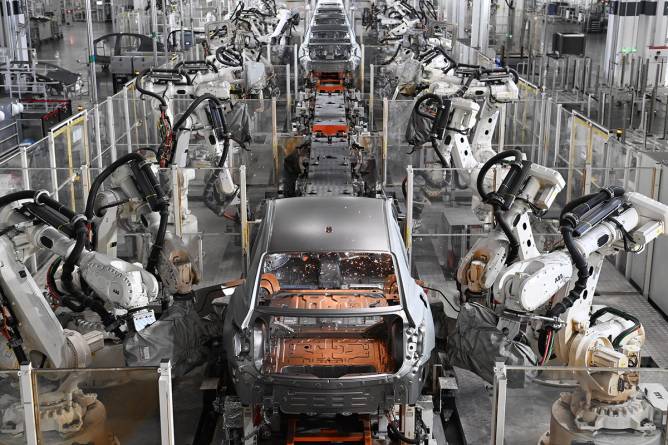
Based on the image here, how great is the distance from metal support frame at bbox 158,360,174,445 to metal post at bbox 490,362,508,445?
180 centimetres

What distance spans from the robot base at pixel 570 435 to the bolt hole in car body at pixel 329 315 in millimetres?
922

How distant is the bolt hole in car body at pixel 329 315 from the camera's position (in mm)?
5723

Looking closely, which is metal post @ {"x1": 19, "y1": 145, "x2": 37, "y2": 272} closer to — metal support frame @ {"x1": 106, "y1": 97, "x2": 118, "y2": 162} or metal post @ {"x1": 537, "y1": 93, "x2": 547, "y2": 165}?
metal support frame @ {"x1": 106, "y1": 97, "x2": 118, "y2": 162}

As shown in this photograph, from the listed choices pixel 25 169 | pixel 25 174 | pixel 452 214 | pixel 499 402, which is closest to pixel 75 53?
pixel 25 174

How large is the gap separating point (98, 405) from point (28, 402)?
552 mm

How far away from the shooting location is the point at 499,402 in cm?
482

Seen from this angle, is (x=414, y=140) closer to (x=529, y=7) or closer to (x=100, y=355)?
(x=100, y=355)

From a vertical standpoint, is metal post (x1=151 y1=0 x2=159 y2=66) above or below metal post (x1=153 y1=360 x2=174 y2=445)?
above

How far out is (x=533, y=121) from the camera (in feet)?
44.6

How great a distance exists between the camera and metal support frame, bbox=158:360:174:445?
4.73 meters

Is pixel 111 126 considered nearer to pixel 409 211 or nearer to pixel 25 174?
pixel 25 174

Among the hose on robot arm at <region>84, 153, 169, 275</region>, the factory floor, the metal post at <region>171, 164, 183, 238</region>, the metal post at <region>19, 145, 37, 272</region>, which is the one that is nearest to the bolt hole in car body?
the hose on robot arm at <region>84, 153, 169, 275</region>

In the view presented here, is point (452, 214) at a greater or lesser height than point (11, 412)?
lesser

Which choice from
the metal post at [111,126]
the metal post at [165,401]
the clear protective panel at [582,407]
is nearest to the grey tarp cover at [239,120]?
the metal post at [111,126]
